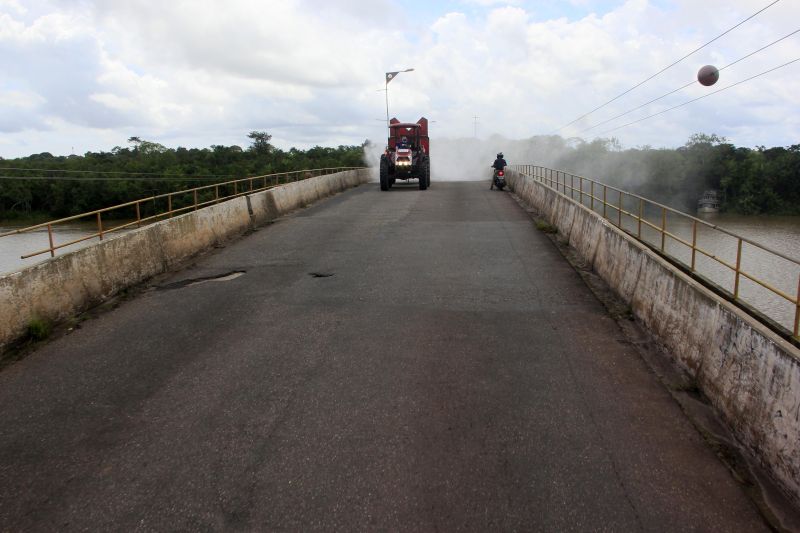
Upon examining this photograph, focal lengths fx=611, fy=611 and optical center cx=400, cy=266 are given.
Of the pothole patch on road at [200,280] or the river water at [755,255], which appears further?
the river water at [755,255]

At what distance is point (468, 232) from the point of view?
54.2 ft

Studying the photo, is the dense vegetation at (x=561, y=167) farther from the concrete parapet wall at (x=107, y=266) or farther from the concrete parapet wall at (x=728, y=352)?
the concrete parapet wall at (x=728, y=352)

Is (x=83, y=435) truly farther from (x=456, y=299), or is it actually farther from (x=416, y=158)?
(x=416, y=158)

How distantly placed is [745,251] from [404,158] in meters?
33.2

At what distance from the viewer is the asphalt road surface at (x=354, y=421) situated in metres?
4.39

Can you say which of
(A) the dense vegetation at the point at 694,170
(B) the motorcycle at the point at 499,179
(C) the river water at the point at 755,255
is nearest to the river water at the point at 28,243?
(B) the motorcycle at the point at 499,179

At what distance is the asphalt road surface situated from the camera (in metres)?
4.39

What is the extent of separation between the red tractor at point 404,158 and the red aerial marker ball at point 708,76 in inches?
501

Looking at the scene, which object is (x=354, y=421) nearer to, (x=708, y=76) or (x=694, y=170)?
(x=708, y=76)

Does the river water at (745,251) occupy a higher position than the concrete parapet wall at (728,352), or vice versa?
the concrete parapet wall at (728,352)

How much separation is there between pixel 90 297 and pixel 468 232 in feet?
31.8

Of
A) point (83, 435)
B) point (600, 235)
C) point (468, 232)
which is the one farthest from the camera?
point (468, 232)

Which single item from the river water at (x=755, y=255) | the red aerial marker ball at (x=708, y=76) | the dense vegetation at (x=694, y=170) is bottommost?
the river water at (x=755, y=255)

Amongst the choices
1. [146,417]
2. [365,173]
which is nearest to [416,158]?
[365,173]
